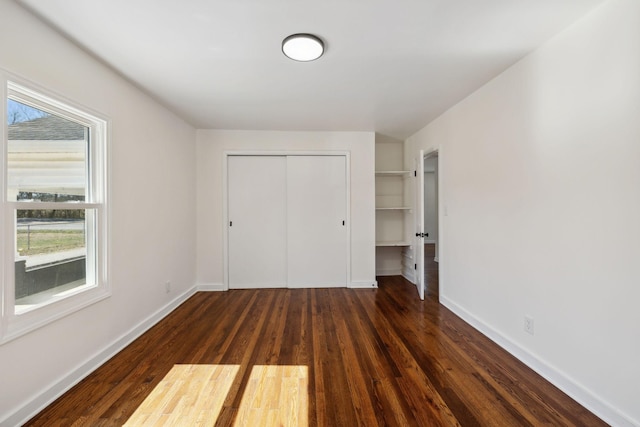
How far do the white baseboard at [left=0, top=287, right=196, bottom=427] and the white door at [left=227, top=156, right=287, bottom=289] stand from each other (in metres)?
1.28

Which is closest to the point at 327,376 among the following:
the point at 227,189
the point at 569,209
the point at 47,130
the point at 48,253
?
the point at 569,209

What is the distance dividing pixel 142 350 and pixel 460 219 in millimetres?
3275

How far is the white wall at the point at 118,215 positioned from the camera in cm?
147

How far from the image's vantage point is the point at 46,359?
63.0 inches

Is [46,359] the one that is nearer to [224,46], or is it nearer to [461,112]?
[224,46]

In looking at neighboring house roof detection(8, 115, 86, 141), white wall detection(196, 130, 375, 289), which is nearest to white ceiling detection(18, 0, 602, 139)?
neighboring house roof detection(8, 115, 86, 141)

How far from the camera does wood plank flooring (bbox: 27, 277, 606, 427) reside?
1491mm

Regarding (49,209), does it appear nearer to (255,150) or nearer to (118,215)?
(118,215)

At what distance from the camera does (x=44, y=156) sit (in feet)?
5.58

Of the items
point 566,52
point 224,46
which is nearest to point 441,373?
point 566,52

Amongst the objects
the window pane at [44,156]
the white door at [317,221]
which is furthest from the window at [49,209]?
the white door at [317,221]

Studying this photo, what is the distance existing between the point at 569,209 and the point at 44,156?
3386 millimetres

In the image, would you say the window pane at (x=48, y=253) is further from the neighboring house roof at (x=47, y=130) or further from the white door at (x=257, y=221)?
the white door at (x=257, y=221)

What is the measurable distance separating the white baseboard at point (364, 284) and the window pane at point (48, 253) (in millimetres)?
3034
